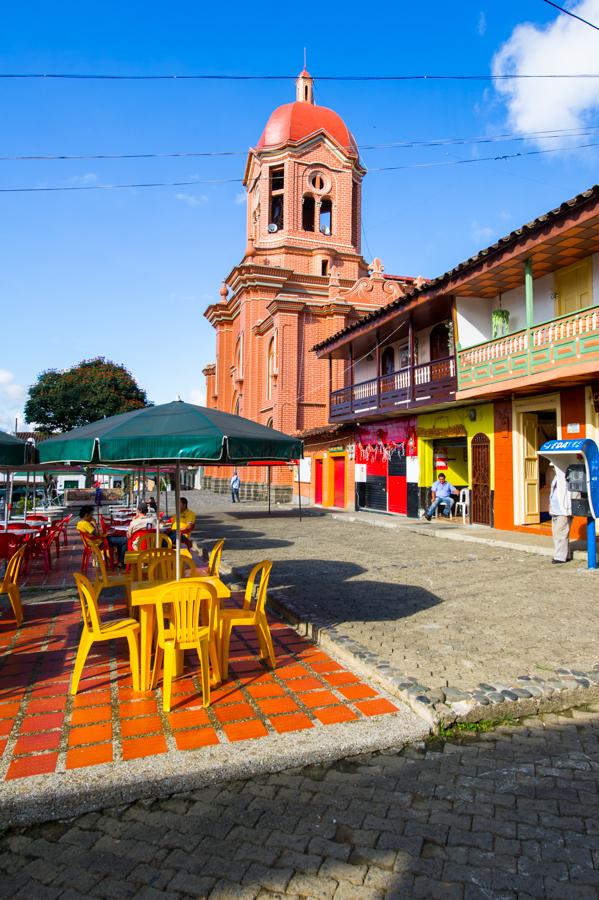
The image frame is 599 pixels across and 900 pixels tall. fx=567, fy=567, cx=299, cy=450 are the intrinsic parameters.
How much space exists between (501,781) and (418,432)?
52.4 ft

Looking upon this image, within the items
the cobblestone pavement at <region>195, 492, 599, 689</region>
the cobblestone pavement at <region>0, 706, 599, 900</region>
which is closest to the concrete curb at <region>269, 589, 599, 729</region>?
the cobblestone pavement at <region>195, 492, 599, 689</region>

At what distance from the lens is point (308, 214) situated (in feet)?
113

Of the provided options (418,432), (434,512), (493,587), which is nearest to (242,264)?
(418,432)

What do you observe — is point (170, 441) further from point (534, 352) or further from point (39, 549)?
point (534, 352)

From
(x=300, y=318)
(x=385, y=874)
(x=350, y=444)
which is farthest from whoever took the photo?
(x=300, y=318)

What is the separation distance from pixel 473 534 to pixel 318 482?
14.0 metres

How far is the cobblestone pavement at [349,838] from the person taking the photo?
2.31 m

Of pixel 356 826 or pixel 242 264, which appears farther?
pixel 242 264

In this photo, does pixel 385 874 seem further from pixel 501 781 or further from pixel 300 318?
pixel 300 318

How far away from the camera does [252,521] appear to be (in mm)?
19344

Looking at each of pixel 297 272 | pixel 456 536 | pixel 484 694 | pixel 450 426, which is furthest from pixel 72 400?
pixel 484 694

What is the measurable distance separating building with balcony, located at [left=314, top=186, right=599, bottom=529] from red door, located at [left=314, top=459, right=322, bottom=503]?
16.9 ft

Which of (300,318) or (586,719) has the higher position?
(300,318)

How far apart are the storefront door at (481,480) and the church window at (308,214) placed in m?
23.3
